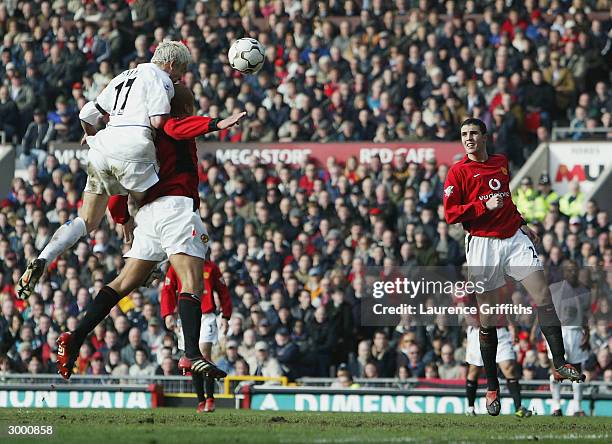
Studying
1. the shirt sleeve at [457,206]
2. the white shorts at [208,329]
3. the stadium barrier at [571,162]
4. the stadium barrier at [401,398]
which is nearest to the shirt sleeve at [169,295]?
the white shorts at [208,329]

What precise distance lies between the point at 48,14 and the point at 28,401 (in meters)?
10.9

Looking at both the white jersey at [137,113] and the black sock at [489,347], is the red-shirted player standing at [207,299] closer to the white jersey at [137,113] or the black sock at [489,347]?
the black sock at [489,347]

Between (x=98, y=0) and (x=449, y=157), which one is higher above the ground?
(x=98, y=0)

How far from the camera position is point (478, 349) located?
13.6 m

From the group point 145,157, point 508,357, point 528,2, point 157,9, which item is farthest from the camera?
point 157,9

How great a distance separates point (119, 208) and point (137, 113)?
3.23 feet

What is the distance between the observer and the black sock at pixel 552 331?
11.0 m

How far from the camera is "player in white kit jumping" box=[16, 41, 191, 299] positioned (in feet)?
33.2

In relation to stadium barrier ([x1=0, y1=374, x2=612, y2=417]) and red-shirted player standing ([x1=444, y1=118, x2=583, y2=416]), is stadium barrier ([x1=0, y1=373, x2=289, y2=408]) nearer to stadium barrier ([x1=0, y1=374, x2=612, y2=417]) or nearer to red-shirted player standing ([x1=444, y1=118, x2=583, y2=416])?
stadium barrier ([x1=0, y1=374, x2=612, y2=417])

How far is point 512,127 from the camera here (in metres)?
19.8

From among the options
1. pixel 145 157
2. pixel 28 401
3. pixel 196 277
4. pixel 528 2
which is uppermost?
pixel 528 2

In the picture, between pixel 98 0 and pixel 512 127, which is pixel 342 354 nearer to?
pixel 512 127

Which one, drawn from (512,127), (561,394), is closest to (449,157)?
(512,127)

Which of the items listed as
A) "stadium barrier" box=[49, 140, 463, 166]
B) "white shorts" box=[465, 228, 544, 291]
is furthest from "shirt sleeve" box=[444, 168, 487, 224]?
"stadium barrier" box=[49, 140, 463, 166]
